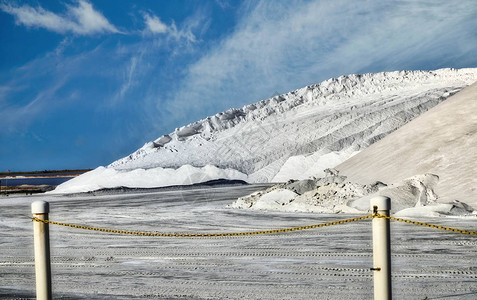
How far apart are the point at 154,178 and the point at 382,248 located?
2855 centimetres

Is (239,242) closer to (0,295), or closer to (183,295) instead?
(183,295)

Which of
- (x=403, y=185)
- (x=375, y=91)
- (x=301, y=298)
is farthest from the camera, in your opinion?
(x=375, y=91)

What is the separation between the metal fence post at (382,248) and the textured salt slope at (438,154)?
420 inches

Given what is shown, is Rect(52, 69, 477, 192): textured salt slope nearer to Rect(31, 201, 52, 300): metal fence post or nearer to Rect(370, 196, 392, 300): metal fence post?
Rect(31, 201, 52, 300): metal fence post

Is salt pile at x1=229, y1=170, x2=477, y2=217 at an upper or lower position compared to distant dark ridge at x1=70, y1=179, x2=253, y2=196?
upper

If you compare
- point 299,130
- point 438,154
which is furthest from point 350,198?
point 299,130

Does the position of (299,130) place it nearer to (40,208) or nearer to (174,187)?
(174,187)

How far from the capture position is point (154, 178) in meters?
32.2

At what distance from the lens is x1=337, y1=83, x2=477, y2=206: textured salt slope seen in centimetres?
1519

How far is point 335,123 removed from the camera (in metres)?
37.9

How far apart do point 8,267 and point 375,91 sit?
1594 inches

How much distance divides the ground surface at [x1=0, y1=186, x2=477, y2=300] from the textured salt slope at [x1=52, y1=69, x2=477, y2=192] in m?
19.5

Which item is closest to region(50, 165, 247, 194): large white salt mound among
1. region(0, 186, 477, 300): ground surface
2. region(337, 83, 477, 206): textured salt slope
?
region(337, 83, 477, 206): textured salt slope

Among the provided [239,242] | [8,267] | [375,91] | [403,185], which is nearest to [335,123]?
[375,91]
